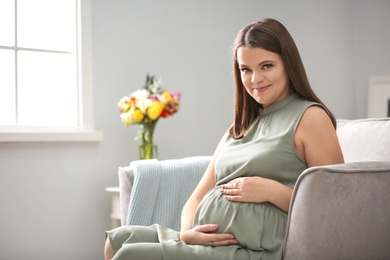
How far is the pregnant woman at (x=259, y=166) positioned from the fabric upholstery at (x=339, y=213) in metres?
0.10

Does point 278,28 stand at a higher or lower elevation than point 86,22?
lower

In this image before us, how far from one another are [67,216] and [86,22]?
1.11 m

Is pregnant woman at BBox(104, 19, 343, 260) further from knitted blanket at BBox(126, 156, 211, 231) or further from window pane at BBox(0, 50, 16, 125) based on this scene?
window pane at BBox(0, 50, 16, 125)

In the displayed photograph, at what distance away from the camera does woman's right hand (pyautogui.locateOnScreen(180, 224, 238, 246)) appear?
1697 mm

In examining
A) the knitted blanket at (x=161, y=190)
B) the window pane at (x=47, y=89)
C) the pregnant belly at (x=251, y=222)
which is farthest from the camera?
the window pane at (x=47, y=89)

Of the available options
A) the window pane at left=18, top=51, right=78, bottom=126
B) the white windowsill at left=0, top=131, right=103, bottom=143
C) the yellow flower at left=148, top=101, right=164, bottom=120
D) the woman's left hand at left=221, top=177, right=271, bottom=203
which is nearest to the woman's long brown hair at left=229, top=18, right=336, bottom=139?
the woman's left hand at left=221, top=177, right=271, bottom=203

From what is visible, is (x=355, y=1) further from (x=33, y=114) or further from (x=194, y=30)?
(x=33, y=114)

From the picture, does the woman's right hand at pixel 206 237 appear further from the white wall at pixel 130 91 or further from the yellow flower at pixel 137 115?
the white wall at pixel 130 91

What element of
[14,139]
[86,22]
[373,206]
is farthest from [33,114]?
[373,206]

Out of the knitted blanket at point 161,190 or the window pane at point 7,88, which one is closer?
the knitted blanket at point 161,190

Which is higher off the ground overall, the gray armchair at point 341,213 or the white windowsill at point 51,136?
the white windowsill at point 51,136

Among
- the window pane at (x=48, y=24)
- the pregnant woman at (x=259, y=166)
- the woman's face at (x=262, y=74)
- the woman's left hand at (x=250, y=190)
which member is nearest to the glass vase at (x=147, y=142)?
the window pane at (x=48, y=24)

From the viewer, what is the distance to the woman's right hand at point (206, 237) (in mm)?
1697

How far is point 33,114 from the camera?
3.45 metres
